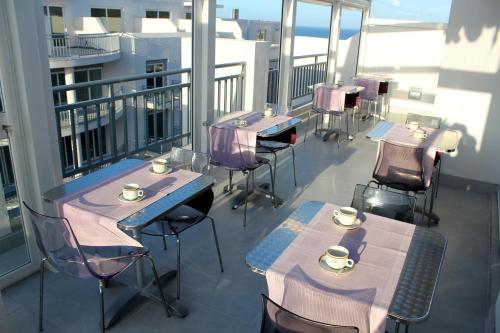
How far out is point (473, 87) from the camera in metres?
3.88

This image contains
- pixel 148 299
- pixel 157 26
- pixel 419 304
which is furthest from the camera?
pixel 157 26

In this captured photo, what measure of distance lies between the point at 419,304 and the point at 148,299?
4.82 ft

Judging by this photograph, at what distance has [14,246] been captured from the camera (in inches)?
94.3

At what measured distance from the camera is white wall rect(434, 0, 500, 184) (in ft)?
12.3

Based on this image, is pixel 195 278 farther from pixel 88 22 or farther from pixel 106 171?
pixel 88 22

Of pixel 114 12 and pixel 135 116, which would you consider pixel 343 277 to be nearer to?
pixel 135 116

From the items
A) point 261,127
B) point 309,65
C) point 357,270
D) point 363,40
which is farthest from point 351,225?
point 363,40

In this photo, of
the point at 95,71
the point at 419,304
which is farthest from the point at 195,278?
the point at 95,71

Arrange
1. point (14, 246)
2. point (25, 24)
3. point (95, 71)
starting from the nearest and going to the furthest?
1. point (25, 24)
2. point (14, 246)
3. point (95, 71)

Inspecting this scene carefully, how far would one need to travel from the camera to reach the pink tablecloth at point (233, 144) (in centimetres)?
309

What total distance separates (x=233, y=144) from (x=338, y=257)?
1.84m

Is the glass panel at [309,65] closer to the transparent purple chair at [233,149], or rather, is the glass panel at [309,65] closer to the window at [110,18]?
the transparent purple chair at [233,149]

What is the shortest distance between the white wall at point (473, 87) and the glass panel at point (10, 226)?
3.80 m

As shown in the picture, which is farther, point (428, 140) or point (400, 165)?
point (428, 140)
